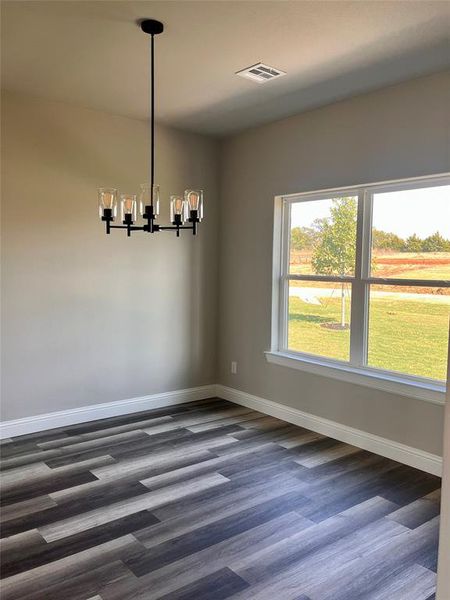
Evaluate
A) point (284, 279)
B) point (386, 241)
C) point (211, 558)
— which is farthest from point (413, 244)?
point (211, 558)

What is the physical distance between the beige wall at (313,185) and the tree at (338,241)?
0.24 m

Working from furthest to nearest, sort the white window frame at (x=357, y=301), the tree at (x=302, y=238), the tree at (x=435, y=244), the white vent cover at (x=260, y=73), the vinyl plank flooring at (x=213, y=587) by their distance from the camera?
1. the tree at (x=302, y=238)
2. the white window frame at (x=357, y=301)
3. the tree at (x=435, y=244)
4. the white vent cover at (x=260, y=73)
5. the vinyl plank flooring at (x=213, y=587)

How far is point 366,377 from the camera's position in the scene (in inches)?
145

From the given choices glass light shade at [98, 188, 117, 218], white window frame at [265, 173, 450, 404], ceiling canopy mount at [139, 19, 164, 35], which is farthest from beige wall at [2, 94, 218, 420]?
ceiling canopy mount at [139, 19, 164, 35]

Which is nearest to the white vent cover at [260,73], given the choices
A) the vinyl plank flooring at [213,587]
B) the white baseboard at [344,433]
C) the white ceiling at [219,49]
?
the white ceiling at [219,49]

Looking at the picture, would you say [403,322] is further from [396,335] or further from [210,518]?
[210,518]

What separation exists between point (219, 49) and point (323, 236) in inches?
73.1

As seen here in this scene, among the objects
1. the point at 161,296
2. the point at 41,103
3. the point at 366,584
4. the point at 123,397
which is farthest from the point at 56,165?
the point at 366,584

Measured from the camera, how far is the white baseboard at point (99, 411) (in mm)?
3949

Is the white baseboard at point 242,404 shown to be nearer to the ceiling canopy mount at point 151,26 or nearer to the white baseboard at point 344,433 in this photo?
the white baseboard at point 344,433

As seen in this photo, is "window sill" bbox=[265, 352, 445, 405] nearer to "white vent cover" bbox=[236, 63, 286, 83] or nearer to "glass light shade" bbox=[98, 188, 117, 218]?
"glass light shade" bbox=[98, 188, 117, 218]

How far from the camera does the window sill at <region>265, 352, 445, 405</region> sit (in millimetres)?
3309

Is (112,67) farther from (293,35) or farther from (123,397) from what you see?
(123,397)

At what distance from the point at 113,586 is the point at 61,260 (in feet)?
8.96
